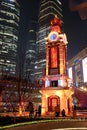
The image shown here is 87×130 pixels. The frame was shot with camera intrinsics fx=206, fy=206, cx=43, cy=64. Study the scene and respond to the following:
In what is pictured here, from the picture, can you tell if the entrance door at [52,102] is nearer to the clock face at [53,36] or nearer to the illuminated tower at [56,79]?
the illuminated tower at [56,79]

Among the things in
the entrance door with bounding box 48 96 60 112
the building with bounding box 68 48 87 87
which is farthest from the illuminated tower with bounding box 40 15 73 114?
the building with bounding box 68 48 87 87

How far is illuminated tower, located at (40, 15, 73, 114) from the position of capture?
43.9 meters

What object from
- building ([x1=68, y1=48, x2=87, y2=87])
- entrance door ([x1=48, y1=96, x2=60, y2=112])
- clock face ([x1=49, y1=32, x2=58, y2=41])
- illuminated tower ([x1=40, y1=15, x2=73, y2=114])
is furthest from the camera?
building ([x1=68, y1=48, x2=87, y2=87])

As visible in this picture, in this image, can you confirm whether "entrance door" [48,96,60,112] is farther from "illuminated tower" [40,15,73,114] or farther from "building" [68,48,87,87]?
"building" [68,48,87,87]

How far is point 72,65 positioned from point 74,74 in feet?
30.7

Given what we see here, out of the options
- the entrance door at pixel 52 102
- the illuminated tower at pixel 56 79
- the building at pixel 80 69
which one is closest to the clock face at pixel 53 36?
the illuminated tower at pixel 56 79

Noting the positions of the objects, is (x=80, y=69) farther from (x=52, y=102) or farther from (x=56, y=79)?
(x=52, y=102)

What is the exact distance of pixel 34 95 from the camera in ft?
336

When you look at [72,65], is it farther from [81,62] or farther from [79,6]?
[79,6]

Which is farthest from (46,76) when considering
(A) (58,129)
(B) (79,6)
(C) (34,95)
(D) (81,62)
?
(D) (81,62)

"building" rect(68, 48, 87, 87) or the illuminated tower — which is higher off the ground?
"building" rect(68, 48, 87, 87)

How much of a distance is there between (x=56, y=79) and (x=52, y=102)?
5087mm

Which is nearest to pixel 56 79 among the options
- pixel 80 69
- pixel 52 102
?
pixel 52 102

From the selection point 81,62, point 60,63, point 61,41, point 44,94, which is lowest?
point 44,94
